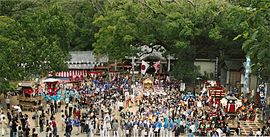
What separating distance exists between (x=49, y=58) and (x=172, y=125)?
12.1 meters

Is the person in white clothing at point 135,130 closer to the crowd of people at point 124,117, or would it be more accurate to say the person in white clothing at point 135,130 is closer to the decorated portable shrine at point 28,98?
the crowd of people at point 124,117

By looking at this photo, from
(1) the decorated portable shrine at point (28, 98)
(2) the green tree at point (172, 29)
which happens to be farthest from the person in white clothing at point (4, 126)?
(2) the green tree at point (172, 29)

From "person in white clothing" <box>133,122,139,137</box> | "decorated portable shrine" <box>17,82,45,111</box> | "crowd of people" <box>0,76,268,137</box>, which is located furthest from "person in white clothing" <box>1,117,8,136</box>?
"person in white clothing" <box>133,122,139,137</box>

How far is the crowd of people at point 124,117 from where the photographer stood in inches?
792

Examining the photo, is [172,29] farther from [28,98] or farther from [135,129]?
[135,129]

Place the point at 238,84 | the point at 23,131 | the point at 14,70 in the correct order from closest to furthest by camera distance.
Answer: the point at 23,131 < the point at 14,70 < the point at 238,84

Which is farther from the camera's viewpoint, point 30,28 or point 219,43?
point 219,43

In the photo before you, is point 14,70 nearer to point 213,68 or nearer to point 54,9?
point 54,9

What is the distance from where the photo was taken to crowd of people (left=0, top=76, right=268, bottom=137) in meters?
20.1

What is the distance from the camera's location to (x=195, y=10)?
33500 mm

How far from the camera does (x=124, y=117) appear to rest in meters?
21.9

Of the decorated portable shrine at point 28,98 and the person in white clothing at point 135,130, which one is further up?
the decorated portable shrine at point 28,98

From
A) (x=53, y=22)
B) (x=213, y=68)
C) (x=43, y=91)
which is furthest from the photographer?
(x=213, y=68)

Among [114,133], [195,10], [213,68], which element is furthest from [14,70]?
[213,68]
